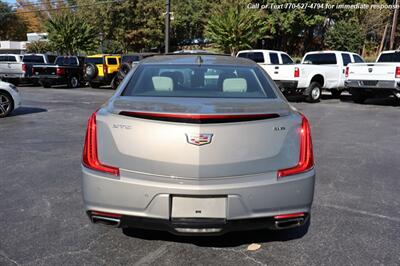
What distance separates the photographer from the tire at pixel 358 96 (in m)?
14.3

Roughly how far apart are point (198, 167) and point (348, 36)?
35.8 meters

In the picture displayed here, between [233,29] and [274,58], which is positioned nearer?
[274,58]

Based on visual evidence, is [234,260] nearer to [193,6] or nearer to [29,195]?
[29,195]

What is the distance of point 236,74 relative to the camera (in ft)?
12.3

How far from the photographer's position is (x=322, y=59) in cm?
1558

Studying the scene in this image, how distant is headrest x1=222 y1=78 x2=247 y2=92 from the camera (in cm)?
360

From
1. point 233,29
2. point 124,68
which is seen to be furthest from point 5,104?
point 233,29

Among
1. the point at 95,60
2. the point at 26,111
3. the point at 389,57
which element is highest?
the point at 389,57

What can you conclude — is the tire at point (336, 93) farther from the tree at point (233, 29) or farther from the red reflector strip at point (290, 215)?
the red reflector strip at point (290, 215)

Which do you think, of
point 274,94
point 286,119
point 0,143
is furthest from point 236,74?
point 0,143

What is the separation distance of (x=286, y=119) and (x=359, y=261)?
131 centimetres

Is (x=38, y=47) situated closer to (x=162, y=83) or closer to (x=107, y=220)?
(x=162, y=83)

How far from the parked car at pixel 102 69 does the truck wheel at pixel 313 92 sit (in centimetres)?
1080

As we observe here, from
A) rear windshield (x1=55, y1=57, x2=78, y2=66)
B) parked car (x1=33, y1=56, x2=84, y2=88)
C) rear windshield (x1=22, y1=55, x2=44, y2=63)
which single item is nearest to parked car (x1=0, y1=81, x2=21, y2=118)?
parked car (x1=33, y1=56, x2=84, y2=88)
